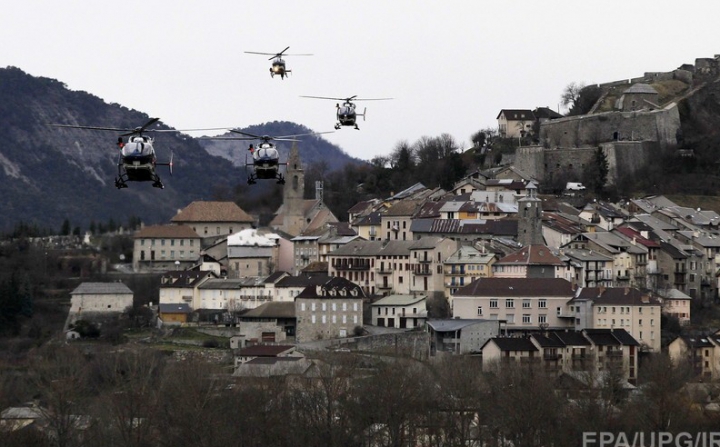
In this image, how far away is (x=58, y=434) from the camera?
7638 cm

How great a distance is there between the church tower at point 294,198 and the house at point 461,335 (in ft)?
92.5

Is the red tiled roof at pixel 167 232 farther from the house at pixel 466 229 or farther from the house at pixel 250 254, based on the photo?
the house at pixel 466 229

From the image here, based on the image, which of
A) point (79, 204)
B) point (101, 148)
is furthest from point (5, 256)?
point (101, 148)

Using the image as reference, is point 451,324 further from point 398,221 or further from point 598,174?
point 598,174

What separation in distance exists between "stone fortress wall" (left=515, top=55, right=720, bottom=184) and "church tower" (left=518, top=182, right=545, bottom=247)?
62.9 feet

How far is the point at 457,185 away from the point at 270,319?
25.6 m

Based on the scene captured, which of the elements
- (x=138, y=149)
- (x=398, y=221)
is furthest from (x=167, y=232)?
(x=138, y=149)

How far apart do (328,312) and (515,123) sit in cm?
4016

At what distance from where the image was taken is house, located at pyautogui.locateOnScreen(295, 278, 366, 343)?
98.6m

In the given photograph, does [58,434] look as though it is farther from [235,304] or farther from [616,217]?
[616,217]

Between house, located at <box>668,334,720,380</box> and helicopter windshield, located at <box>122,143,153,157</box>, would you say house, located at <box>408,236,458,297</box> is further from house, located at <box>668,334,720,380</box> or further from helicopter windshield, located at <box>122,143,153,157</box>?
helicopter windshield, located at <box>122,143,153,157</box>

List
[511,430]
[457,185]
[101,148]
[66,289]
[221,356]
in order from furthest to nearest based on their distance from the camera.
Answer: [101,148]
[457,185]
[66,289]
[221,356]
[511,430]

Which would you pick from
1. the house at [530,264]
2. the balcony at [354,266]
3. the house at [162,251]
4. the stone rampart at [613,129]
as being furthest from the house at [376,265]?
the stone rampart at [613,129]

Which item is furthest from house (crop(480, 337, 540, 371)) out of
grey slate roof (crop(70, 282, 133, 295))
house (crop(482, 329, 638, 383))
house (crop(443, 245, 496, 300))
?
grey slate roof (crop(70, 282, 133, 295))
